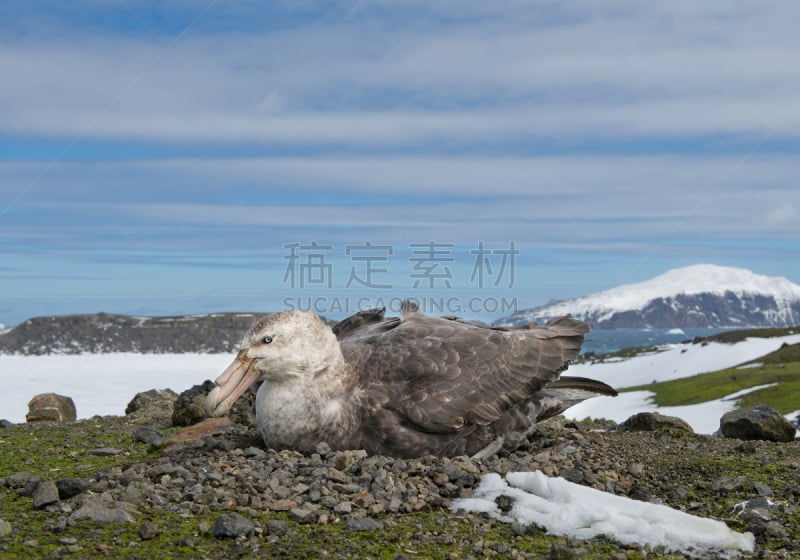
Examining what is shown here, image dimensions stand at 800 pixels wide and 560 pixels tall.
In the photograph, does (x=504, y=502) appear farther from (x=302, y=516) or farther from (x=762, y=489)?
(x=762, y=489)

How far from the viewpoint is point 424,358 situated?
434 inches

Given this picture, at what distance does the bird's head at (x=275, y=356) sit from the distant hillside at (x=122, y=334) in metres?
31.8

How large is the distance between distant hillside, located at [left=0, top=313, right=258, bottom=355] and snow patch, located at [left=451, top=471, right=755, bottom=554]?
33744mm

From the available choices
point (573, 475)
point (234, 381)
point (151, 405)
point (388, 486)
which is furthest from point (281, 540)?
point (151, 405)

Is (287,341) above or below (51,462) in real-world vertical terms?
above

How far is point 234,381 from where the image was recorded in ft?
33.5

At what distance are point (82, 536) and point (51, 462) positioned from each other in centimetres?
498

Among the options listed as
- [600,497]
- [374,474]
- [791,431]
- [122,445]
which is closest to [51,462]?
[122,445]

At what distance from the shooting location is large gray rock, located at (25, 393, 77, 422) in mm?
18734

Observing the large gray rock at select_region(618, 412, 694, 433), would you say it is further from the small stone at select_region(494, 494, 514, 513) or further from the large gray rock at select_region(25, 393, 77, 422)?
the large gray rock at select_region(25, 393, 77, 422)

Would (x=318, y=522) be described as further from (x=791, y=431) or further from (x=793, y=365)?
(x=793, y=365)

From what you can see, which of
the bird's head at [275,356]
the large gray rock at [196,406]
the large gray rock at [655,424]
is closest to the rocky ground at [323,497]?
the bird's head at [275,356]

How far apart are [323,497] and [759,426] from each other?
1078 cm

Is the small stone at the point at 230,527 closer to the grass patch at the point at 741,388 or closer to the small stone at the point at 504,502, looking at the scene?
the small stone at the point at 504,502
